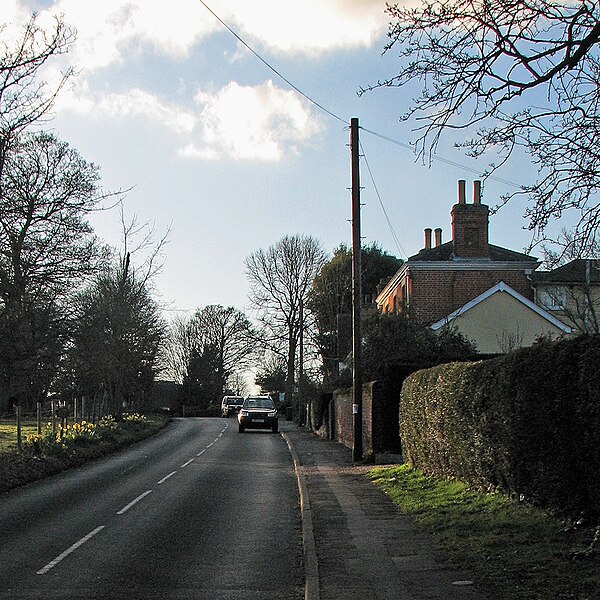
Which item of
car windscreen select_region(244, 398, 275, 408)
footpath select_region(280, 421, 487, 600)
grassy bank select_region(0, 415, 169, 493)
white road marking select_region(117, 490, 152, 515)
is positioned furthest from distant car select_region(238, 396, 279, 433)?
white road marking select_region(117, 490, 152, 515)

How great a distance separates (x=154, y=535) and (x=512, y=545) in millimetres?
5155

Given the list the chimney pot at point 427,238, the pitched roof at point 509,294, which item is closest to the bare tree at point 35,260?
the pitched roof at point 509,294

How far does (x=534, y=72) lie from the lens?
9391 millimetres

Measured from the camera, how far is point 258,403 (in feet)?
154

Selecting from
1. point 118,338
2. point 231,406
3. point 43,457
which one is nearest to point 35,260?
point 43,457

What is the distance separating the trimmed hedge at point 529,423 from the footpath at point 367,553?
4.82 ft

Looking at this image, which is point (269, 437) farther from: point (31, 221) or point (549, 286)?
point (31, 221)

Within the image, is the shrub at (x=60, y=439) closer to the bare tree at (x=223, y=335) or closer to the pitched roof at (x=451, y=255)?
the pitched roof at (x=451, y=255)

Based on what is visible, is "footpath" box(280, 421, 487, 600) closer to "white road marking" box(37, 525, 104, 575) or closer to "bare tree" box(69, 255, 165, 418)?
"white road marking" box(37, 525, 104, 575)

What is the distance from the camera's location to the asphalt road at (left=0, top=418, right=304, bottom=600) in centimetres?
888

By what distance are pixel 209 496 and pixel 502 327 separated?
23913 millimetres

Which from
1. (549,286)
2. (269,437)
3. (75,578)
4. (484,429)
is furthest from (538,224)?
(549,286)

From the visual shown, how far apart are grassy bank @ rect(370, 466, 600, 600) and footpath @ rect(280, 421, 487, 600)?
25cm

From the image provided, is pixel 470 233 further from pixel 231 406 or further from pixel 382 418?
pixel 231 406
